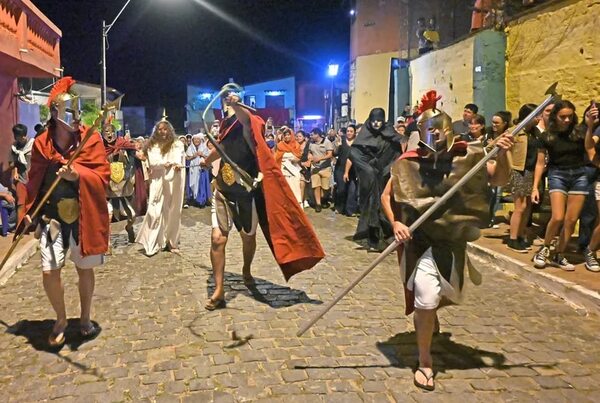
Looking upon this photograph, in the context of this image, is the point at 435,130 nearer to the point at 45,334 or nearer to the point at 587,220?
the point at 45,334

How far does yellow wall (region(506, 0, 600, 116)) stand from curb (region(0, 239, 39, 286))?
8.58 m

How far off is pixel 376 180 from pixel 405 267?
5050mm

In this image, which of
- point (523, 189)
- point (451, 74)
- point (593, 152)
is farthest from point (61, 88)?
point (451, 74)

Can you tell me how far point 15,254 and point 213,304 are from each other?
3.79 metres

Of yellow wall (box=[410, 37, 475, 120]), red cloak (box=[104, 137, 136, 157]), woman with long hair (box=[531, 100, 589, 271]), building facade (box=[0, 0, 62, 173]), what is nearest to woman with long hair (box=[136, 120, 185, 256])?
red cloak (box=[104, 137, 136, 157])

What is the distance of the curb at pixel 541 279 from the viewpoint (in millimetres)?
5773

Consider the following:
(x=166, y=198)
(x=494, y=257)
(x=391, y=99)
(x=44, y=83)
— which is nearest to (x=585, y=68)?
(x=494, y=257)

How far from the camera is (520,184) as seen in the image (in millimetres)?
8094

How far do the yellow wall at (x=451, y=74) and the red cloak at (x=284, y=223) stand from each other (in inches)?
305

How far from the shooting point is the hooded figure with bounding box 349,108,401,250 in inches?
358

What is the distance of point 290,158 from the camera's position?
547 inches

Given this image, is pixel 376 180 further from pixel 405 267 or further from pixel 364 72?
pixel 364 72

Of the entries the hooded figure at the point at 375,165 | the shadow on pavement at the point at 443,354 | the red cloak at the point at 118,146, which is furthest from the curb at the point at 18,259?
the hooded figure at the point at 375,165

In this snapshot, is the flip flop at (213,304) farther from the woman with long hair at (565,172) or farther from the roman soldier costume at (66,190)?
the woman with long hair at (565,172)
